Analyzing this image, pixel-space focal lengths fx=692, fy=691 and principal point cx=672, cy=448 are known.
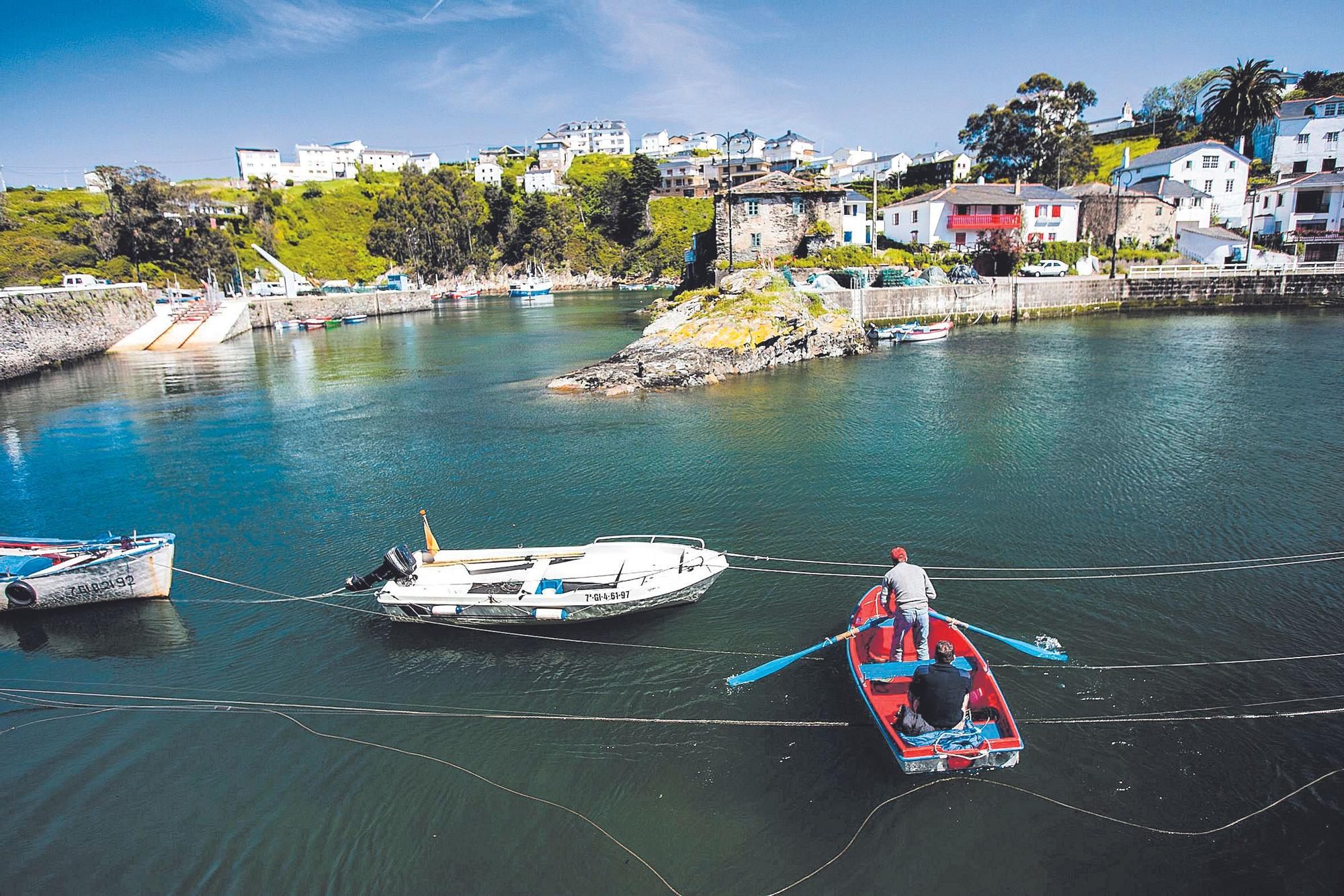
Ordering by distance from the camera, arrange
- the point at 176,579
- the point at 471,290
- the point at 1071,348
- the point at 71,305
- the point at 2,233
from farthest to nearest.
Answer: the point at 471,290 < the point at 2,233 < the point at 71,305 < the point at 1071,348 < the point at 176,579

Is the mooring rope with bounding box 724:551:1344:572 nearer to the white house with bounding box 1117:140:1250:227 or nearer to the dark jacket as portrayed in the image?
the dark jacket

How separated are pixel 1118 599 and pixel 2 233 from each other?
137955 millimetres

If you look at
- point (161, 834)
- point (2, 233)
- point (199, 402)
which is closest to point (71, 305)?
point (199, 402)

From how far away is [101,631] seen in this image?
679 inches

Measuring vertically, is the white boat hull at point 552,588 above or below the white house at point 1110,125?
below

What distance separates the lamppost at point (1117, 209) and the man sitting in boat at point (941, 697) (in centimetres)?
7580

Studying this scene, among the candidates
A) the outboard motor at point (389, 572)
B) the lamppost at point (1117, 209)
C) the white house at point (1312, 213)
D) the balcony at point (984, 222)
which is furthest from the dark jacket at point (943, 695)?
the white house at point (1312, 213)

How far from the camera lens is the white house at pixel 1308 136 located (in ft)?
275

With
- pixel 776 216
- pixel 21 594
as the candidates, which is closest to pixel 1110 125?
pixel 776 216

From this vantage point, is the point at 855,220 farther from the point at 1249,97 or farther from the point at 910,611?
the point at 910,611

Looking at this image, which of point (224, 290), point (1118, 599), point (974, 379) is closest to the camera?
point (1118, 599)

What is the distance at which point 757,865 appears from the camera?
33.1 feet

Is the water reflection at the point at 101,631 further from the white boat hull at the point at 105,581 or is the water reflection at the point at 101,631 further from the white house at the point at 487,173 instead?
the white house at the point at 487,173

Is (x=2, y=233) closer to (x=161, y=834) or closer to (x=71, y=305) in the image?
(x=71, y=305)
